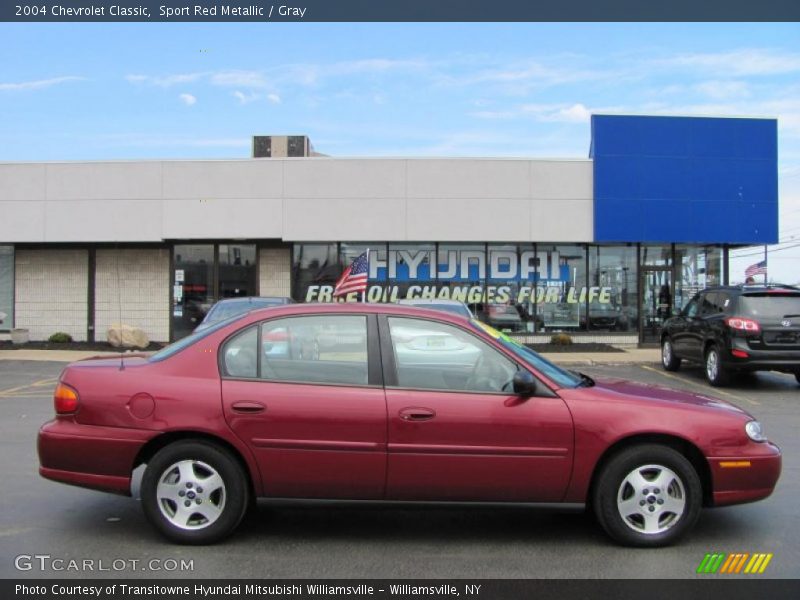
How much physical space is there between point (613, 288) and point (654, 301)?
1.30 meters

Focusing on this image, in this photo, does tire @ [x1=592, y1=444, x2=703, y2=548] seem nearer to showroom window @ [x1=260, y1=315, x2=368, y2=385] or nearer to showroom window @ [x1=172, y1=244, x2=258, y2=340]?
showroom window @ [x1=260, y1=315, x2=368, y2=385]

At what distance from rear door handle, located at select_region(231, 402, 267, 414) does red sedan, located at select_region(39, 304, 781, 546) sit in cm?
1

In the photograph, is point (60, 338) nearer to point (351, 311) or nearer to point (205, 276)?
point (205, 276)

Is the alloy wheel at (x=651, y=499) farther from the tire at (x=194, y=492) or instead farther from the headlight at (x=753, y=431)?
the tire at (x=194, y=492)

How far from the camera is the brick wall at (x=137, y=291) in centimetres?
1995

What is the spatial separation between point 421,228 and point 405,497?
14634 mm

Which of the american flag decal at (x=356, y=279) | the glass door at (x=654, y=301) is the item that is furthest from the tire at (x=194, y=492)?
the glass door at (x=654, y=301)

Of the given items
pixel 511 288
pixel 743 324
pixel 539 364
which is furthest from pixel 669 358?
pixel 539 364

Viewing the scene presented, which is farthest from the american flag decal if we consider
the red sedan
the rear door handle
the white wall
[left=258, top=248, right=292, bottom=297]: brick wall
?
the rear door handle

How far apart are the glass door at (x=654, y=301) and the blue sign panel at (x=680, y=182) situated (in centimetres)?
141

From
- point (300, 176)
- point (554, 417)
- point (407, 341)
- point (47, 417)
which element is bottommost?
point (47, 417)

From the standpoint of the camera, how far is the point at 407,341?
4.53 m
